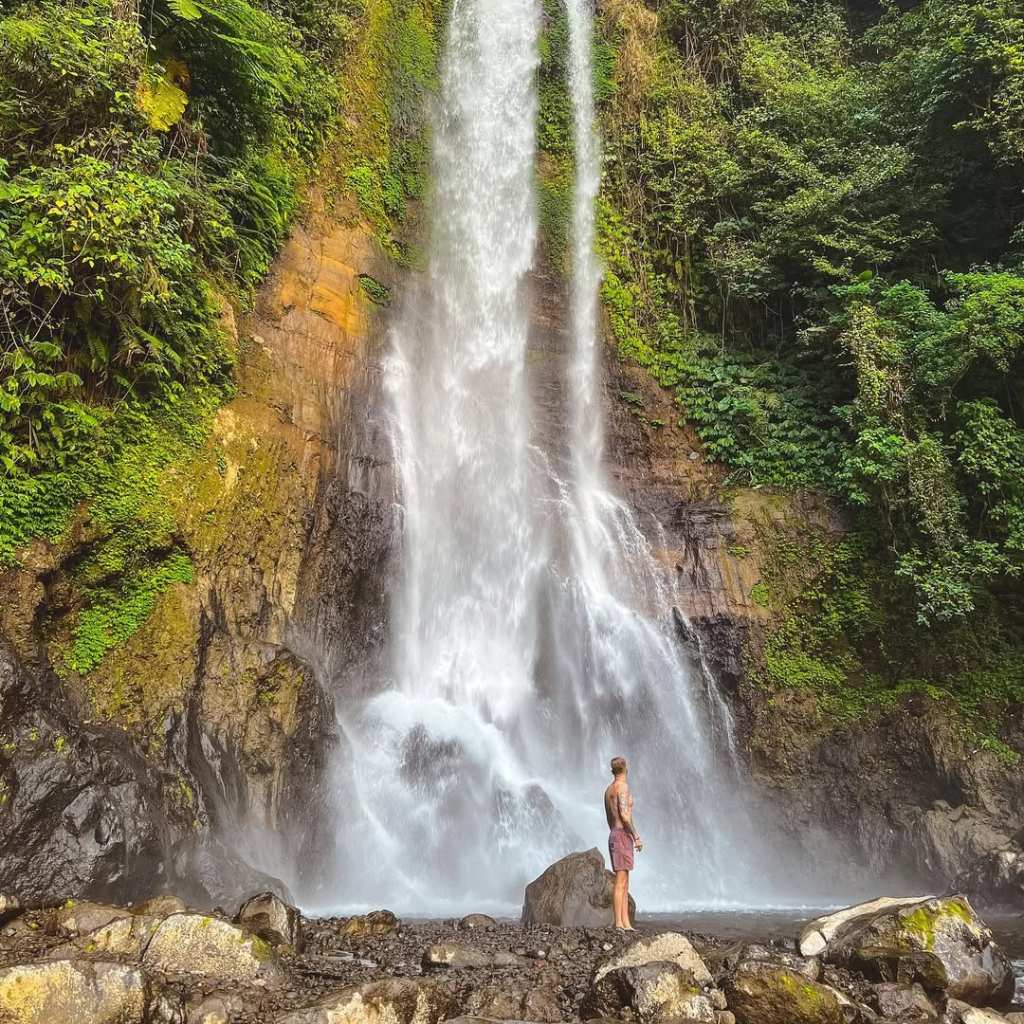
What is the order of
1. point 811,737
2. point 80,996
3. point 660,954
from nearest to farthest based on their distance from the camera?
point 80,996 < point 660,954 < point 811,737

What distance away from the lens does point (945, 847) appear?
9805 mm

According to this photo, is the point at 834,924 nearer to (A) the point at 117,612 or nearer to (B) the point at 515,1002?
(B) the point at 515,1002

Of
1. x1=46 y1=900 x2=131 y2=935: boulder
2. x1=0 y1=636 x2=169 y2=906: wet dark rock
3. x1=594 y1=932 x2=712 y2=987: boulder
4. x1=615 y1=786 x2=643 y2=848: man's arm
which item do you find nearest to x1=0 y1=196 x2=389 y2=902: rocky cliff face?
x1=0 y1=636 x2=169 y2=906: wet dark rock

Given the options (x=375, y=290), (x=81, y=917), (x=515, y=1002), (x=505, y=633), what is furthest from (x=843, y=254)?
(x=81, y=917)

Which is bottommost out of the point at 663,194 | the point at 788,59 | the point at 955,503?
the point at 955,503

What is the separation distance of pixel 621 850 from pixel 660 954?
157 cm

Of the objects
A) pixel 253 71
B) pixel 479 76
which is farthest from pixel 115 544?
pixel 479 76

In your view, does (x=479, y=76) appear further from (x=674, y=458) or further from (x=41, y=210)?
(x=41, y=210)

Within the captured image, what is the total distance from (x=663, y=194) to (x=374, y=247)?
23.6ft

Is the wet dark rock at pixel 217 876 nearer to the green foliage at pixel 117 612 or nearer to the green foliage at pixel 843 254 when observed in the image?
the green foliage at pixel 117 612

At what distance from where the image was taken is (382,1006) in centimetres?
422

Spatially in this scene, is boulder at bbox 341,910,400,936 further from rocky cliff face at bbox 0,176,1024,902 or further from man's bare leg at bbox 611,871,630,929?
man's bare leg at bbox 611,871,630,929

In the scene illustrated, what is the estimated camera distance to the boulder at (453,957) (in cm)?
539

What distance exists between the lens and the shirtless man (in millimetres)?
6680
